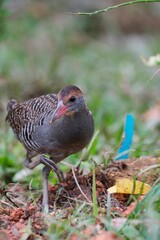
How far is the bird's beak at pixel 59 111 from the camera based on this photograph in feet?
13.9

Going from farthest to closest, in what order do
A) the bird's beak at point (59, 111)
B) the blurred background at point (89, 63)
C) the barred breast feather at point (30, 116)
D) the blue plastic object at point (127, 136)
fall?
1. the blurred background at point (89, 63)
2. the blue plastic object at point (127, 136)
3. the barred breast feather at point (30, 116)
4. the bird's beak at point (59, 111)

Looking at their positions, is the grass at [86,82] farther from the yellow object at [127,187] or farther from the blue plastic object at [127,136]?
the yellow object at [127,187]

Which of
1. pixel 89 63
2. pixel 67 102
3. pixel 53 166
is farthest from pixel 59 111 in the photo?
pixel 89 63

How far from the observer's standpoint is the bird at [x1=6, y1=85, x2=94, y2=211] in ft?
14.0

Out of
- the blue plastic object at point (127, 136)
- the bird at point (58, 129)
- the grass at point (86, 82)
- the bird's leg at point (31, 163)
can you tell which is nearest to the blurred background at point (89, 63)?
the grass at point (86, 82)

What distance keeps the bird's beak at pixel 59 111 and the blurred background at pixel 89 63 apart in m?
0.61

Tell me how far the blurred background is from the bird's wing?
1.79ft

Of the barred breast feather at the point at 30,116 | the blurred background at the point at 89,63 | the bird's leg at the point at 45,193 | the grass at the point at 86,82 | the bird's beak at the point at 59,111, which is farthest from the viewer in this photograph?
the blurred background at the point at 89,63

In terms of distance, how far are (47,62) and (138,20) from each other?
4.11m

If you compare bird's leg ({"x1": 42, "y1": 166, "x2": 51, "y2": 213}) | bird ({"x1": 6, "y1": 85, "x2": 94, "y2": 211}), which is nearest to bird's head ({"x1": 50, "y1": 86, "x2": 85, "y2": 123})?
bird ({"x1": 6, "y1": 85, "x2": 94, "y2": 211})

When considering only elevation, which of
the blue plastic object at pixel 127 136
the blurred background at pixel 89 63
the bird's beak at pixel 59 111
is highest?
the blurred background at pixel 89 63

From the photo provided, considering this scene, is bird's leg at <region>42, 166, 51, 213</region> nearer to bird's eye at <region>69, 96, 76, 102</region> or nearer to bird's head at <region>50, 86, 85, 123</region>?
bird's head at <region>50, 86, 85, 123</region>

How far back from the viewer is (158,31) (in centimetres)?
1274

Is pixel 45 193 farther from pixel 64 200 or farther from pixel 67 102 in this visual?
pixel 67 102
